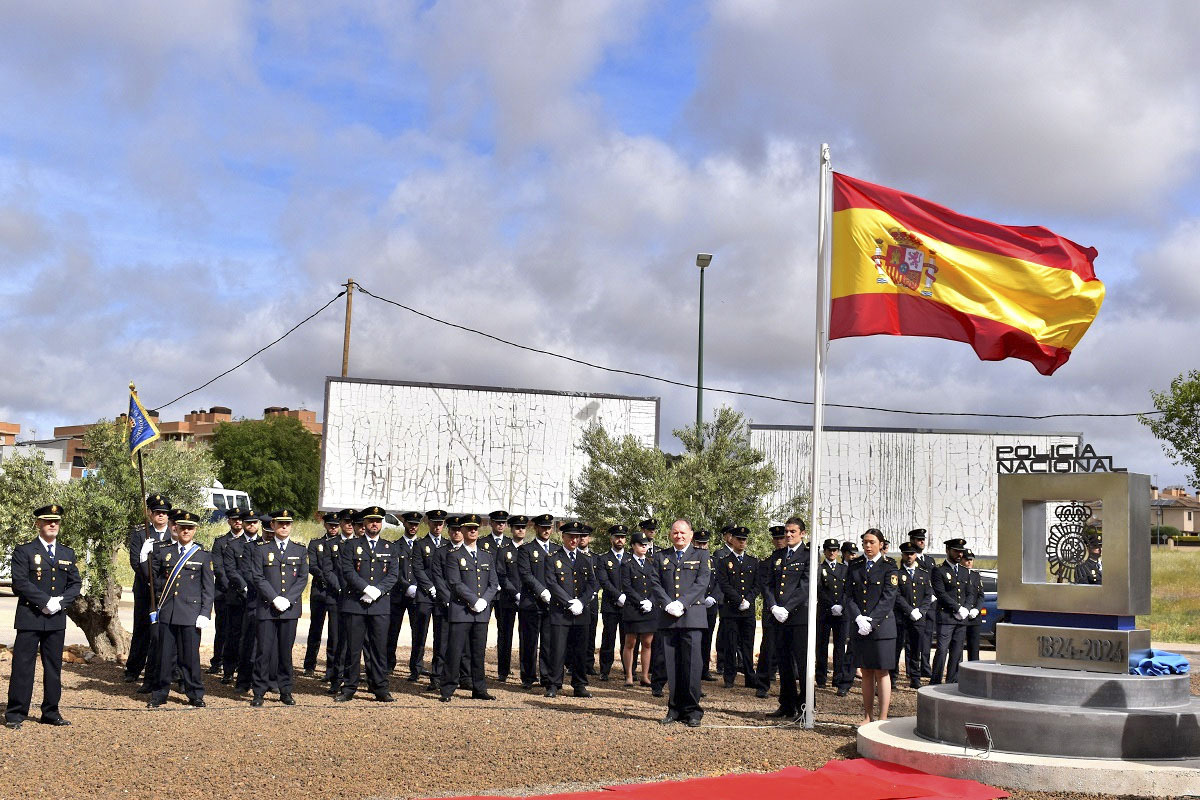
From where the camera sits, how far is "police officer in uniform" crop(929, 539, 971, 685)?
47.1 feet

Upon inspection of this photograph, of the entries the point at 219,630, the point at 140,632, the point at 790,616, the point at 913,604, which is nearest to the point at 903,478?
the point at 913,604

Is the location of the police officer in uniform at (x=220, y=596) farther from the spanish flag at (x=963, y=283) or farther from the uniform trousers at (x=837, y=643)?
the spanish flag at (x=963, y=283)

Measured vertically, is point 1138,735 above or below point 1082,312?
below

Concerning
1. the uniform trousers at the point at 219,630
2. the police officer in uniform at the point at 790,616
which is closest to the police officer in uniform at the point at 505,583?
the uniform trousers at the point at 219,630

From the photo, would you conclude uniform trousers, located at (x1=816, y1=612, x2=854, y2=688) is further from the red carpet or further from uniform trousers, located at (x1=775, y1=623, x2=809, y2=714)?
the red carpet

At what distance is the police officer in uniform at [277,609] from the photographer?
11.4 meters

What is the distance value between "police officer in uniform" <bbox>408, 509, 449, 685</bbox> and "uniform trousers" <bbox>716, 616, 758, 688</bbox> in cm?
Answer: 339

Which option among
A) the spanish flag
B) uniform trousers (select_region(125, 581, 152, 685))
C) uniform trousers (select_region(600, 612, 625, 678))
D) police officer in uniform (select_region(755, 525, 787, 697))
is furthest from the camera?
uniform trousers (select_region(600, 612, 625, 678))

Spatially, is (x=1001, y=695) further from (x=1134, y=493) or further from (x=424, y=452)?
(x=424, y=452)

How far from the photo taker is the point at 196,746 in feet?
29.0

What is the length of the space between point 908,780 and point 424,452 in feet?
78.0

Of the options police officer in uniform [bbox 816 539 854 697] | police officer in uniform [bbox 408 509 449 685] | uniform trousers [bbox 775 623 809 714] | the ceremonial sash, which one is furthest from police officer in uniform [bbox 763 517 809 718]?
the ceremonial sash

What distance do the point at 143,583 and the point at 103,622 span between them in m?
1.79

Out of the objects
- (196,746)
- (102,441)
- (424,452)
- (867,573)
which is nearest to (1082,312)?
(867,573)
